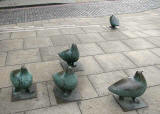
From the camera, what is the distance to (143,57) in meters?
6.09

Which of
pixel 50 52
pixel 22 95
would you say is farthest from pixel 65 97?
pixel 50 52

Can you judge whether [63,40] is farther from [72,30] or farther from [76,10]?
[76,10]

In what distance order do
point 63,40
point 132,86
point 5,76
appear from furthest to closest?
point 63,40, point 5,76, point 132,86

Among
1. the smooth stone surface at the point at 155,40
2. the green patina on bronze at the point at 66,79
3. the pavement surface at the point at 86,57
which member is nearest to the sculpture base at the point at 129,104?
the pavement surface at the point at 86,57

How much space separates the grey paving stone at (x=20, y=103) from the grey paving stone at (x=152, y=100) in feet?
6.63

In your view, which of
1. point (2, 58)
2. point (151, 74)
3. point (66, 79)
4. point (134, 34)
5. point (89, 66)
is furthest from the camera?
point (134, 34)

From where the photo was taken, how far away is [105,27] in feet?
28.3

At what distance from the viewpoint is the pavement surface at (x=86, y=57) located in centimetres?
406

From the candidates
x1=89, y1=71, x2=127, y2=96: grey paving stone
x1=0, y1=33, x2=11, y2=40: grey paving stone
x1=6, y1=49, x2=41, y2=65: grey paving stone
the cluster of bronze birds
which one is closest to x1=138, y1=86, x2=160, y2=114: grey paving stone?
the cluster of bronze birds

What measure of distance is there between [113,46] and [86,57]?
1319 mm

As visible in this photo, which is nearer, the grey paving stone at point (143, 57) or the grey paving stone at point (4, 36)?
the grey paving stone at point (143, 57)

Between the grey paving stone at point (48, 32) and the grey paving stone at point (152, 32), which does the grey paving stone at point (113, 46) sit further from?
the grey paving stone at point (48, 32)

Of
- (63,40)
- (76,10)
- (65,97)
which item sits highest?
(76,10)

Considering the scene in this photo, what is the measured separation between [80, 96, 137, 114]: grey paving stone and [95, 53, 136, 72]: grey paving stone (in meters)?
1.28
